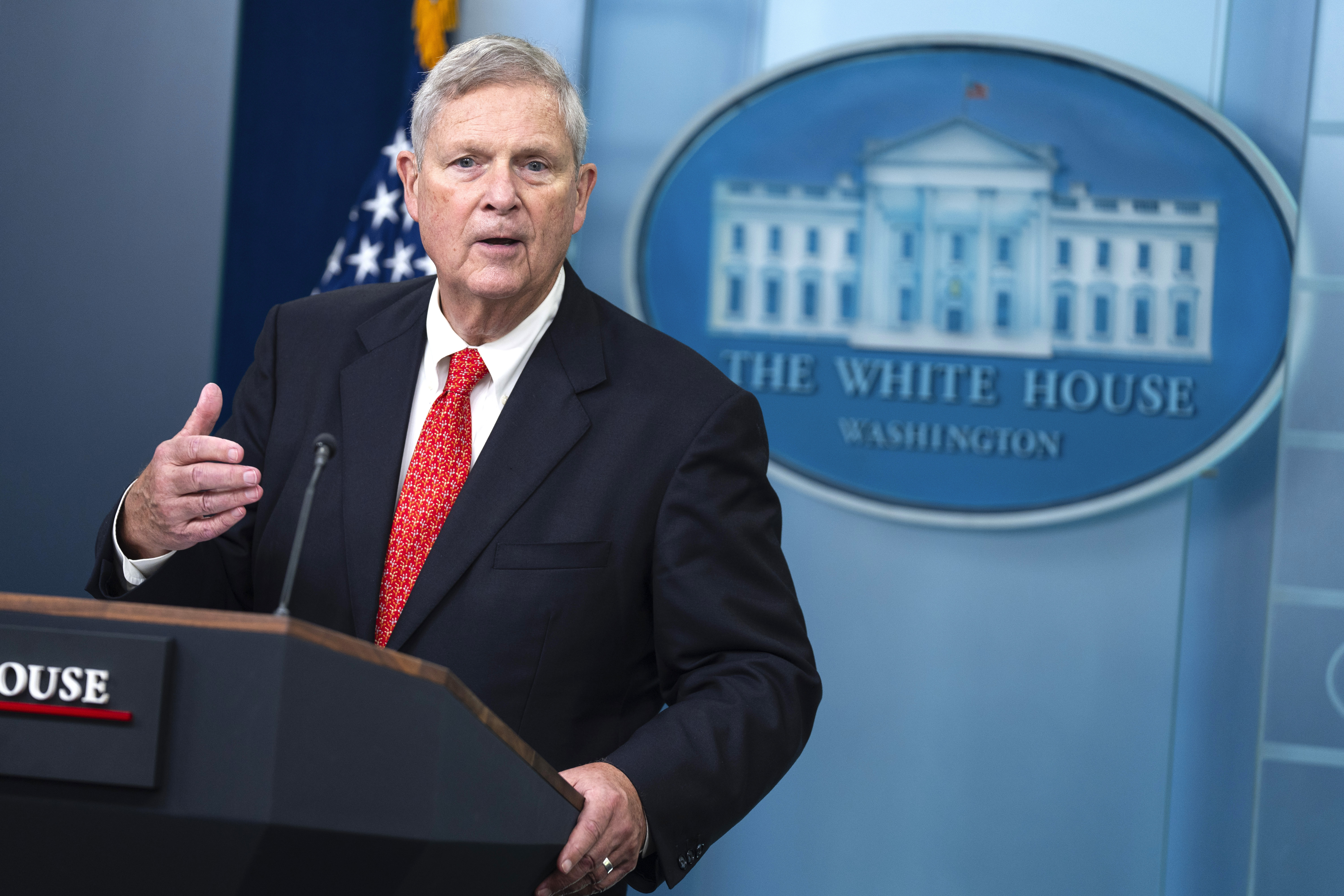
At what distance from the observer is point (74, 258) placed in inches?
97.5

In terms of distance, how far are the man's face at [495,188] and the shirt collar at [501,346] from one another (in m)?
0.06

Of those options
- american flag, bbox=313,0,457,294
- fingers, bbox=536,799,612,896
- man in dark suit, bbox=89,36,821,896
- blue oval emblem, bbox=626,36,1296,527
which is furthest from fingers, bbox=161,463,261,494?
blue oval emblem, bbox=626,36,1296,527

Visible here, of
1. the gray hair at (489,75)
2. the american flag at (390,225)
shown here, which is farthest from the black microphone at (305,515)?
the american flag at (390,225)

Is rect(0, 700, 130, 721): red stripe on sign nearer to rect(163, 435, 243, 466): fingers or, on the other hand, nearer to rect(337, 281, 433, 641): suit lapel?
rect(163, 435, 243, 466): fingers

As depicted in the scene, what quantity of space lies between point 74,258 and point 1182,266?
2472 mm

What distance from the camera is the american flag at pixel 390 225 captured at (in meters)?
2.81

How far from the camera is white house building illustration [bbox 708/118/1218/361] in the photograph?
2.79 metres

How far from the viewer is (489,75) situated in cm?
139

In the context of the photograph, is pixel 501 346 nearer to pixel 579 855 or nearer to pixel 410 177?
pixel 410 177

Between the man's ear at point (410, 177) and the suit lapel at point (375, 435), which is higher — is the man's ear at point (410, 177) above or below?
above

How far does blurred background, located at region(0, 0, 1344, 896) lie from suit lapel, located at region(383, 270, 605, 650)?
131cm

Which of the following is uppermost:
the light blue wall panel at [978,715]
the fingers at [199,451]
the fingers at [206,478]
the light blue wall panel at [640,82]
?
the light blue wall panel at [640,82]

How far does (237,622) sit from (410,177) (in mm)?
922

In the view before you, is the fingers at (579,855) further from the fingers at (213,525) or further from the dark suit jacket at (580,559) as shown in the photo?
the fingers at (213,525)
